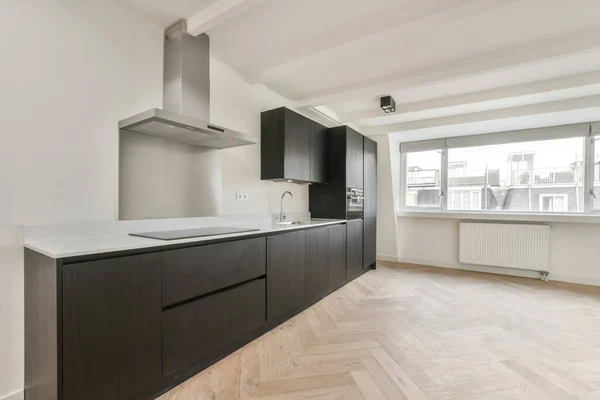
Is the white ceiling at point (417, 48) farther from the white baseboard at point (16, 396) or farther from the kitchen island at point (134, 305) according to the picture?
the white baseboard at point (16, 396)

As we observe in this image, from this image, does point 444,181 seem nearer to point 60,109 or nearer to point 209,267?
point 209,267

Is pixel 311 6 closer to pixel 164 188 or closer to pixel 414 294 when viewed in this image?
pixel 164 188

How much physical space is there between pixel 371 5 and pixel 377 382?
8.70 ft

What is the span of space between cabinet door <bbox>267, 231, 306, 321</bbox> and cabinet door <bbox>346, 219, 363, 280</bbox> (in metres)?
1.17

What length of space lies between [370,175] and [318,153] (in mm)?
1293

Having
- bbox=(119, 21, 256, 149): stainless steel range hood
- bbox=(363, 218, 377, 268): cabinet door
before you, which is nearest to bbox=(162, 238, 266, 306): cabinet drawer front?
bbox=(119, 21, 256, 149): stainless steel range hood

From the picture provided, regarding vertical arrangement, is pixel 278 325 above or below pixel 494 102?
below

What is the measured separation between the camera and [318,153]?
3799 millimetres

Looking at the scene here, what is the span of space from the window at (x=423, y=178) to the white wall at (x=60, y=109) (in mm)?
4686

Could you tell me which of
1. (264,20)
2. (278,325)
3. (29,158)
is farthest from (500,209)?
(29,158)

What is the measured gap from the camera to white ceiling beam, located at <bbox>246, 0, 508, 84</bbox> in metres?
1.92

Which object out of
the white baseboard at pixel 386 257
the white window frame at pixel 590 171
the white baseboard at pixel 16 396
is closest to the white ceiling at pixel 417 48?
the white window frame at pixel 590 171

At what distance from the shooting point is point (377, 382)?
1739 mm

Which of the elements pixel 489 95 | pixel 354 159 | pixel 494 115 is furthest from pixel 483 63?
pixel 354 159
